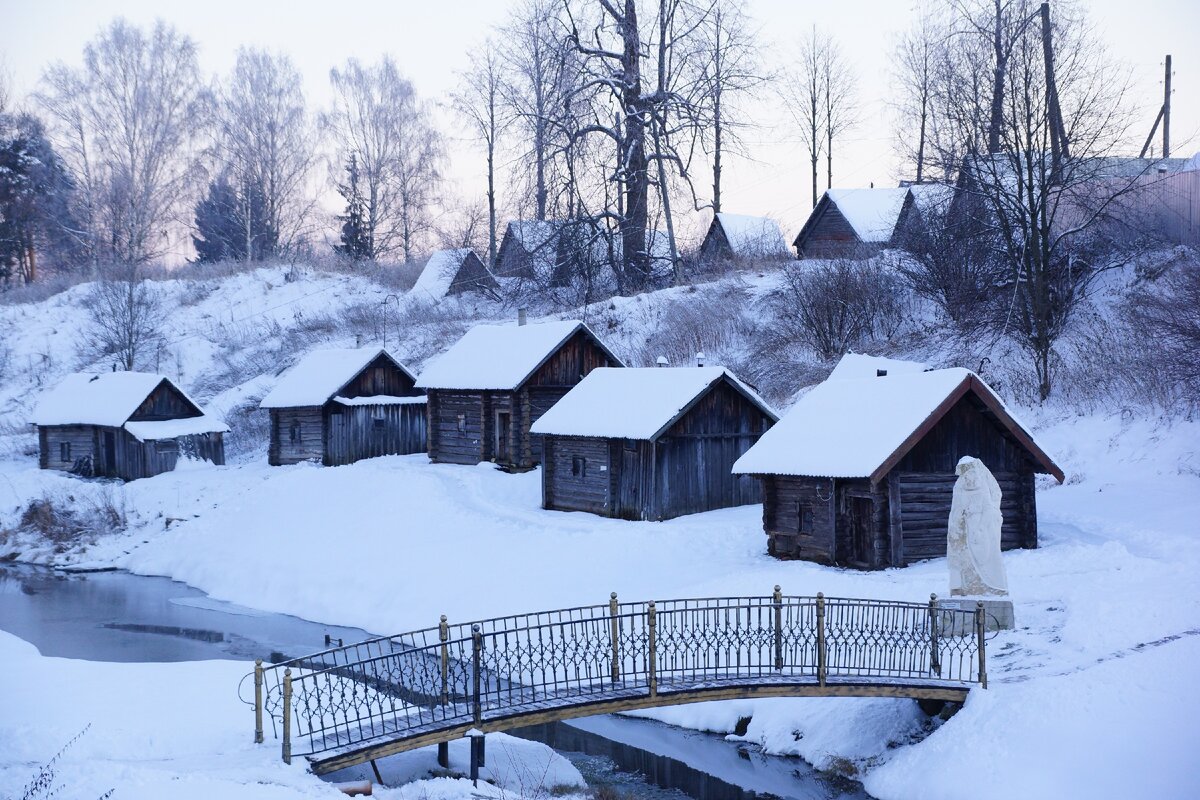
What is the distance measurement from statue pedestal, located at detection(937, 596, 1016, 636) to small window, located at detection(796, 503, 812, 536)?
264 inches

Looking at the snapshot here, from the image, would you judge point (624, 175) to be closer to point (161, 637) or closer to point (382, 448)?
point (382, 448)

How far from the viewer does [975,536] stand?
1791 cm

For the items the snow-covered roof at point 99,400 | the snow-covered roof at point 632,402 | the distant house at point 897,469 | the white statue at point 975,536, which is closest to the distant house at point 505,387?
the snow-covered roof at point 632,402

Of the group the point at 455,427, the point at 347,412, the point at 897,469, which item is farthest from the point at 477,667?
the point at 347,412

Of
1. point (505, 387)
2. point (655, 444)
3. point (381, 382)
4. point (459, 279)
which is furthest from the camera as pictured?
point (459, 279)

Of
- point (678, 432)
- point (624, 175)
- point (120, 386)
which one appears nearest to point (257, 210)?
point (120, 386)

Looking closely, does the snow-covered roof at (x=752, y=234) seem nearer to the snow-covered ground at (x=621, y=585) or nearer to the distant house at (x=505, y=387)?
the snow-covered ground at (x=621, y=585)

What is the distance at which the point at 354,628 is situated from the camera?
A: 27.0 meters

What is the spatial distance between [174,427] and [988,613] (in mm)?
35417

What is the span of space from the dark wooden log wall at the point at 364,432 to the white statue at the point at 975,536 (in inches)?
1126

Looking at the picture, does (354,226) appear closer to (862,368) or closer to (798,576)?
(862,368)

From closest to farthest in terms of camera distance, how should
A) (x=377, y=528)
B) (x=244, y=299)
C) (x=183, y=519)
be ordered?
(x=377, y=528) → (x=183, y=519) → (x=244, y=299)

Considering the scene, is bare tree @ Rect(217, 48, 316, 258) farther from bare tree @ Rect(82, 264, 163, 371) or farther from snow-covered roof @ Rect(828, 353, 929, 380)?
snow-covered roof @ Rect(828, 353, 929, 380)

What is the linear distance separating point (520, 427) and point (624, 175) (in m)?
14.4
